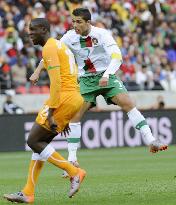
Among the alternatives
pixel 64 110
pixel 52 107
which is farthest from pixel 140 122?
pixel 52 107

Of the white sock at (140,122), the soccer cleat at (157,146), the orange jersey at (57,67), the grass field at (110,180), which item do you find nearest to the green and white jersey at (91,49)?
the white sock at (140,122)

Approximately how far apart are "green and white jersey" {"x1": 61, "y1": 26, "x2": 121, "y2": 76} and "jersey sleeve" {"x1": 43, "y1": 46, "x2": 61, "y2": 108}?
2.64 m

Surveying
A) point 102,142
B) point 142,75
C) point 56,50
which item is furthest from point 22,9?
point 56,50

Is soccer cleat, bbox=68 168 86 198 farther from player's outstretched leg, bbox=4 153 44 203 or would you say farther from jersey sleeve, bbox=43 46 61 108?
jersey sleeve, bbox=43 46 61 108

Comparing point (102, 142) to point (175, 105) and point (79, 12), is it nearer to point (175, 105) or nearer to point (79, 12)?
point (175, 105)

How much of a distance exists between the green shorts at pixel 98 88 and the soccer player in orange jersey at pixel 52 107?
222 cm

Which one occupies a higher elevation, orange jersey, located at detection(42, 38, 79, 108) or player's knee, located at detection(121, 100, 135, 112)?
orange jersey, located at detection(42, 38, 79, 108)

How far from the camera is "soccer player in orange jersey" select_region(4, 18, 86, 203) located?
9523 millimetres

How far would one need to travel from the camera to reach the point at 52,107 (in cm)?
959

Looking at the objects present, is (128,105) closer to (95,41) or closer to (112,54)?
(112,54)

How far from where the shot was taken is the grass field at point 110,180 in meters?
9.94

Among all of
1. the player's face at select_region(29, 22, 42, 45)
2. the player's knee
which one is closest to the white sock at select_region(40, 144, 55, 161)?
the player's face at select_region(29, 22, 42, 45)

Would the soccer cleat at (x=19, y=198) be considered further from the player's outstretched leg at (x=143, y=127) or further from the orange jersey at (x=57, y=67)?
the player's outstretched leg at (x=143, y=127)

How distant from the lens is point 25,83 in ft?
78.8
